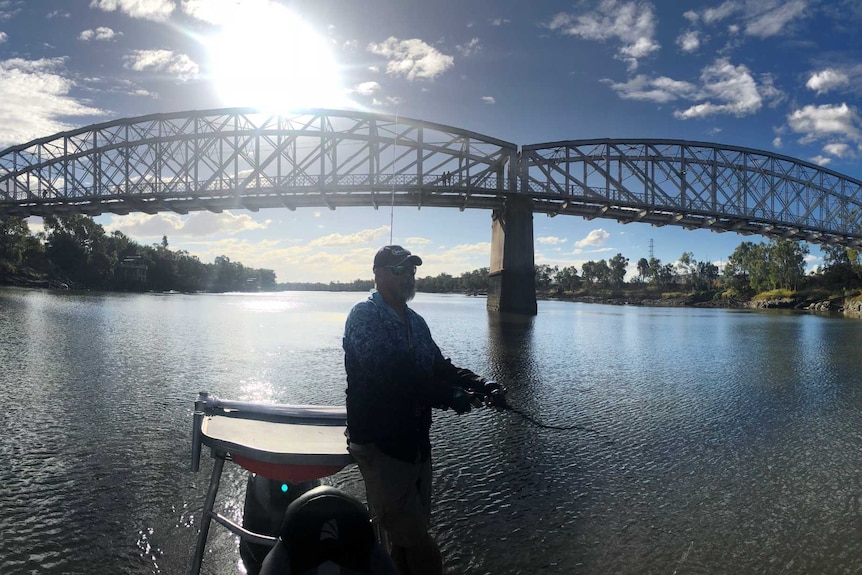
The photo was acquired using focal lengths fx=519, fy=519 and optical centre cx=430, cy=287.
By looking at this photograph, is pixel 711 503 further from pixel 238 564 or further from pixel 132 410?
pixel 132 410

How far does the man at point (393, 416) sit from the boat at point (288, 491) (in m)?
0.29

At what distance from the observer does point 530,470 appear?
7887 millimetres

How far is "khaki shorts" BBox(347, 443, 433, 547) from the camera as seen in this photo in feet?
12.0

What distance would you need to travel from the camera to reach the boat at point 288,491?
7.09ft

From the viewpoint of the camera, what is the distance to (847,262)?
137 metres

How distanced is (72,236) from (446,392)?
6655 inches

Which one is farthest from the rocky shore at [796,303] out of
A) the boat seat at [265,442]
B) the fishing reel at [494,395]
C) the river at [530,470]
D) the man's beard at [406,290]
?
the boat seat at [265,442]

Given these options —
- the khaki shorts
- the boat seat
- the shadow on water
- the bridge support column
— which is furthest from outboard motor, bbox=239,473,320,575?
the bridge support column

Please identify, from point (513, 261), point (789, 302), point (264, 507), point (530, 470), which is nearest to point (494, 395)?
point (264, 507)

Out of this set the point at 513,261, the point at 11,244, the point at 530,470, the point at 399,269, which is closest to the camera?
the point at 399,269

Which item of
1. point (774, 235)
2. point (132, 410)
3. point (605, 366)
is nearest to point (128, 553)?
point (132, 410)

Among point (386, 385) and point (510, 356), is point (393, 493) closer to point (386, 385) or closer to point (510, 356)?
point (386, 385)

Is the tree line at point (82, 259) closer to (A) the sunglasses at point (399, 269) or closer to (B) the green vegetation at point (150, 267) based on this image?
(B) the green vegetation at point (150, 267)

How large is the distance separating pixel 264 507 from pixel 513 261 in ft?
180
